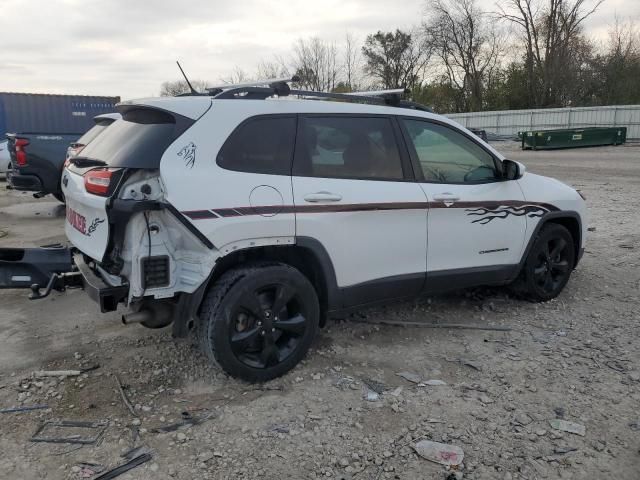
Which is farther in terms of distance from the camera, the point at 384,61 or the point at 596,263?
the point at 384,61

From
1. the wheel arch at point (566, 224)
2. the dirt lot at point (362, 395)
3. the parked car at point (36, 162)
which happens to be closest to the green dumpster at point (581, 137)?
the parked car at point (36, 162)

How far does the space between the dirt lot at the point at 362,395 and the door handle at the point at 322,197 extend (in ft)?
3.93

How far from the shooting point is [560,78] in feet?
128

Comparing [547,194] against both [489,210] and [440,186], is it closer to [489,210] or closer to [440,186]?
[489,210]

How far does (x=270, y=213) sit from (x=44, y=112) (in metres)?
23.0

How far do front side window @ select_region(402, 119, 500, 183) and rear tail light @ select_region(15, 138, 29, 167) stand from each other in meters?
7.74

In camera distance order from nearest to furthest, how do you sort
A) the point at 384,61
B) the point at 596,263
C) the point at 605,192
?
1. the point at 596,263
2. the point at 605,192
3. the point at 384,61

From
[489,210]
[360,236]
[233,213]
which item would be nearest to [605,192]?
[489,210]

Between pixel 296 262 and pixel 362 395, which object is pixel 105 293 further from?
pixel 362 395

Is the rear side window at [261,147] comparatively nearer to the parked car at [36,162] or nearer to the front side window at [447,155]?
the front side window at [447,155]

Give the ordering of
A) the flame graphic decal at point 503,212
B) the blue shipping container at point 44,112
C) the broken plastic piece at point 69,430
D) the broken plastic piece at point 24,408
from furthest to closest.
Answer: the blue shipping container at point 44,112, the flame graphic decal at point 503,212, the broken plastic piece at point 24,408, the broken plastic piece at point 69,430

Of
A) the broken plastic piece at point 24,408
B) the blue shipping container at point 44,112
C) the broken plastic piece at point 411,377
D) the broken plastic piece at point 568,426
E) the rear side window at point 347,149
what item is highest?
the blue shipping container at point 44,112

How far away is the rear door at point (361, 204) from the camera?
3.67m

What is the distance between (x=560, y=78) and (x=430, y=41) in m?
11.9
